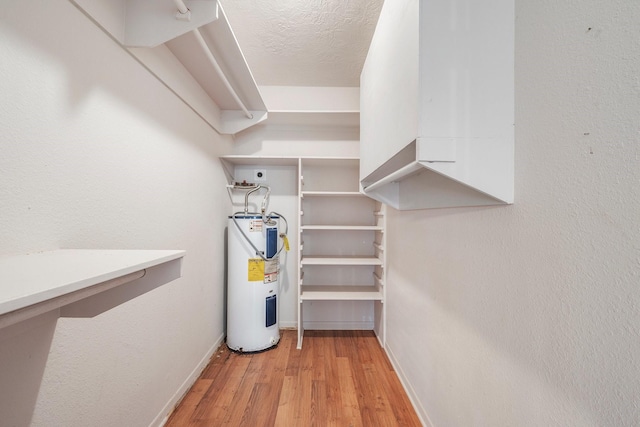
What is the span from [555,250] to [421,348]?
3.33 feet

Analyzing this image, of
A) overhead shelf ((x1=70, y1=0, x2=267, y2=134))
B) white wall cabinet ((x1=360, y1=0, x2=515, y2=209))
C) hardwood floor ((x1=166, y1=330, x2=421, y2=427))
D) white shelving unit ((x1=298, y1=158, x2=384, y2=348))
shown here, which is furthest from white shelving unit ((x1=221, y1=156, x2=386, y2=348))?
white wall cabinet ((x1=360, y1=0, x2=515, y2=209))

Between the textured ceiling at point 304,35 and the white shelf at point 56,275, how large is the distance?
1.43 meters

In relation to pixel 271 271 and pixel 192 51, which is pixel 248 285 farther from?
pixel 192 51

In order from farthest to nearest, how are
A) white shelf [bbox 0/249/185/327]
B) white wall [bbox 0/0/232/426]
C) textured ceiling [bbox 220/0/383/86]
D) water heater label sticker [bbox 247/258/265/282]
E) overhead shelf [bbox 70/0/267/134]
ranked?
water heater label sticker [bbox 247/258/265/282] < textured ceiling [bbox 220/0/383/86] < overhead shelf [bbox 70/0/267/134] < white wall [bbox 0/0/232/426] < white shelf [bbox 0/249/185/327]

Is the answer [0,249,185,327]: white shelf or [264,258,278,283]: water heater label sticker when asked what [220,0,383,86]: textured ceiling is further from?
[264,258,278,283]: water heater label sticker

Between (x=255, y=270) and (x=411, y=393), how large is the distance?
133cm

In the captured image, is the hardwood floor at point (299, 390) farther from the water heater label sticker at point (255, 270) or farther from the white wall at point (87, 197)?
the water heater label sticker at point (255, 270)

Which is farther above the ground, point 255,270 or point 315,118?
point 315,118

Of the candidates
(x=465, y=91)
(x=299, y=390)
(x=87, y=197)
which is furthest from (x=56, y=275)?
(x=299, y=390)

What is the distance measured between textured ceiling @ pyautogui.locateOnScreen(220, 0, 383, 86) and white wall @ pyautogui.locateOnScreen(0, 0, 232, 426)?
65cm

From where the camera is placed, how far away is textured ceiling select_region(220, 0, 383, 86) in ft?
4.64

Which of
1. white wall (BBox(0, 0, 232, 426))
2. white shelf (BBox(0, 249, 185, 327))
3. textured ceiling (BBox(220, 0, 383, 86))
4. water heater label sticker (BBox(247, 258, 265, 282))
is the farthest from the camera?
water heater label sticker (BBox(247, 258, 265, 282))

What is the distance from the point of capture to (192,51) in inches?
54.3

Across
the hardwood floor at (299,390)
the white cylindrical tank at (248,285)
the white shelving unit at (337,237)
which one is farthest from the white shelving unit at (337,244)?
the white cylindrical tank at (248,285)
